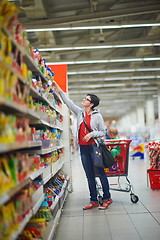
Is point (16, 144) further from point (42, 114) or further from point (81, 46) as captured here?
point (81, 46)

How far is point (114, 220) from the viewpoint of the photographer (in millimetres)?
3848

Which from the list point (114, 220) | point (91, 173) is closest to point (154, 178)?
point (91, 173)

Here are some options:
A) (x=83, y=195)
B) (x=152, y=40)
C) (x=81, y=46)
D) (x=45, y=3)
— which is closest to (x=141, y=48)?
(x=152, y=40)

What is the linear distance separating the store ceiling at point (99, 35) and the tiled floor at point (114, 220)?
5.05 meters

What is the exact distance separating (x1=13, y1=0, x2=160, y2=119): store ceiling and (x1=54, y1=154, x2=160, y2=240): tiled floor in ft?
16.6

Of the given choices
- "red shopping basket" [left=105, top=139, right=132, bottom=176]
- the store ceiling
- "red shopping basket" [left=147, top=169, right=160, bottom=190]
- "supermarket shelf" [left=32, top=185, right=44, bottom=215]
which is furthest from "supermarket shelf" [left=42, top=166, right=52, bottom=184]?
the store ceiling

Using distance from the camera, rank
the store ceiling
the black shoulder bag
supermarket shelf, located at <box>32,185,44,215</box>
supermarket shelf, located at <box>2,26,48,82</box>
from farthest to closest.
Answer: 1. the store ceiling
2. the black shoulder bag
3. supermarket shelf, located at <box>32,185,44,215</box>
4. supermarket shelf, located at <box>2,26,48,82</box>

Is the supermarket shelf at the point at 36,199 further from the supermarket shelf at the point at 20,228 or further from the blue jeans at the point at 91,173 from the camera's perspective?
the blue jeans at the point at 91,173

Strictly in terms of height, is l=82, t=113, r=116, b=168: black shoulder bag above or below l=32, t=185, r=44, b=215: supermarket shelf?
above

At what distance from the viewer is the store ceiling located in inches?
355

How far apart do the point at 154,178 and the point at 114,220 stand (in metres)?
2.05

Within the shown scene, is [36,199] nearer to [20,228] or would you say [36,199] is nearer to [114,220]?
[20,228]

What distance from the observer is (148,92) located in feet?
71.7

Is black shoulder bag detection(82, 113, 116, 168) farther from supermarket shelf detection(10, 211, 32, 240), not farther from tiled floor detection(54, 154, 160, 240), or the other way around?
supermarket shelf detection(10, 211, 32, 240)
